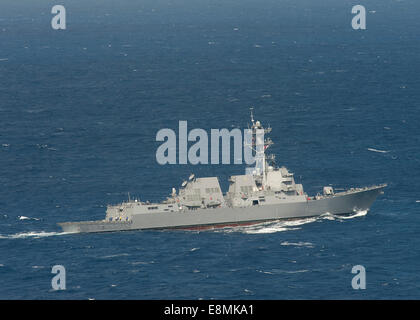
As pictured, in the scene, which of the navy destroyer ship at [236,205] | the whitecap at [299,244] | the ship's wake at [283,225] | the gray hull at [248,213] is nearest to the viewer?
the whitecap at [299,244]

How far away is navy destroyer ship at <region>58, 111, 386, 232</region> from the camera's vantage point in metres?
122

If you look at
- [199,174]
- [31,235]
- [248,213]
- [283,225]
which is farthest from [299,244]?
[31,235]

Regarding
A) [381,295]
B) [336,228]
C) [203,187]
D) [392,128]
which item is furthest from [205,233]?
[392,128]

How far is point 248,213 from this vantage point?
12275 centimetres

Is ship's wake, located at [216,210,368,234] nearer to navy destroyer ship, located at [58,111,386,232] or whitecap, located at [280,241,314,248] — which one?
navy destroyer ship, located at [58,111,386,232]

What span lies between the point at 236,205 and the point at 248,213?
2.04m

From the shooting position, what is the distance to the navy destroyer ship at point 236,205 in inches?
4783

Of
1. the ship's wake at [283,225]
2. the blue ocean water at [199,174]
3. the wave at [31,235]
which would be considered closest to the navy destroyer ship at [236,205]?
the ship's wake at [283,225]

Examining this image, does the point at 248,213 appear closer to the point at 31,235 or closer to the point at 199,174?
the point at 199,174

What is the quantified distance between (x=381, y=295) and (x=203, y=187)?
3678cm

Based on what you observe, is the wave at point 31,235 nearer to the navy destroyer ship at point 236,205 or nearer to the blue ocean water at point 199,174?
the blue ocean water at point 199,174

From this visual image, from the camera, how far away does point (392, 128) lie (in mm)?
165500
